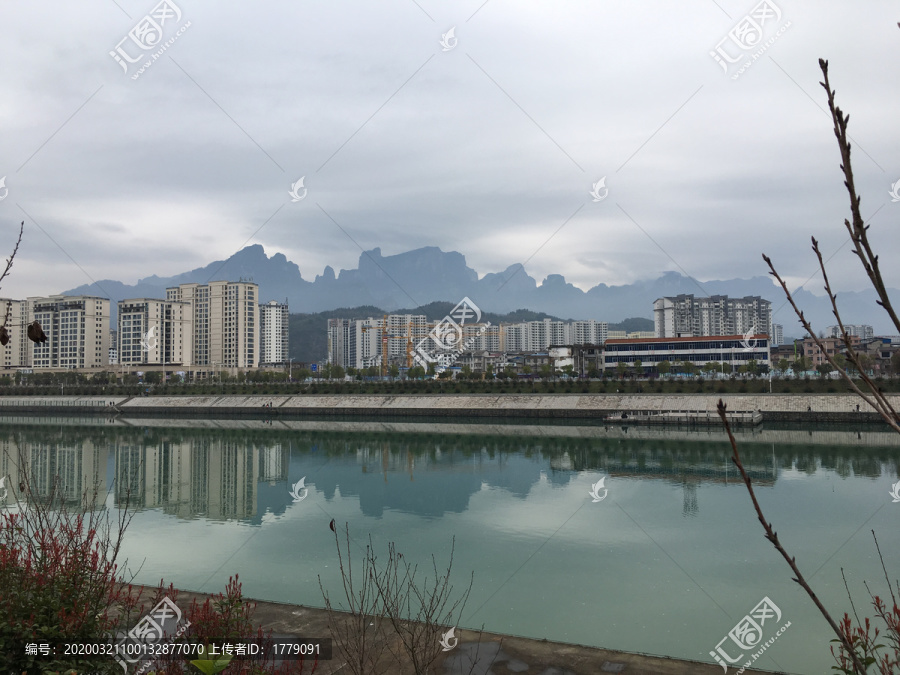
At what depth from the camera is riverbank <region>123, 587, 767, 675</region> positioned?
4662mm

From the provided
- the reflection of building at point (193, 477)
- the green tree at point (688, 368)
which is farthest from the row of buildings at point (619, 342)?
the reflection of building at point (193, 477)

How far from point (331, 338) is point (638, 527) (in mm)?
104604

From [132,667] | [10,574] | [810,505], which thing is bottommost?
[810,505]

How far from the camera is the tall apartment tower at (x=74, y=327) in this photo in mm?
69412

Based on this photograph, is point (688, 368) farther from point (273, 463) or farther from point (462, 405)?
point (273, 463)

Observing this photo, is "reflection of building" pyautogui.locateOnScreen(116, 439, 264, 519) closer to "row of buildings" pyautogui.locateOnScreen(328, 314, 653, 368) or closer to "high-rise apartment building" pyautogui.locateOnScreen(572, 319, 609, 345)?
"row of buildings" pyautogui.locateOnScreen(328, 314, 653, 368)

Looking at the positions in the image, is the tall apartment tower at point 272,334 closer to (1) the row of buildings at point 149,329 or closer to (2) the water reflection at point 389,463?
(1) the row of buildings at point 149,329

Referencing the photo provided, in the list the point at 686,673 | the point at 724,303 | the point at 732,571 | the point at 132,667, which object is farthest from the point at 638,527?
the point at 724,303

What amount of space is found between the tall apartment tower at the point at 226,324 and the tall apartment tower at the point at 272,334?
14.7 metres

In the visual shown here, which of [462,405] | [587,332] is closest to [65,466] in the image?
[462,405]

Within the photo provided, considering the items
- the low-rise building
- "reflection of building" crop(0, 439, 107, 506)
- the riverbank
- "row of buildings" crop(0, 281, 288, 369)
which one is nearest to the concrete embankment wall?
the low-rise building

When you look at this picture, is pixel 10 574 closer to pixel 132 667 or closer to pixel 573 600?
pixel 132 667

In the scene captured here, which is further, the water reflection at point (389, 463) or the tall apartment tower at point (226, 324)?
the tall apartment tower at point (226, 324)

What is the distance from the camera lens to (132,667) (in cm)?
339
